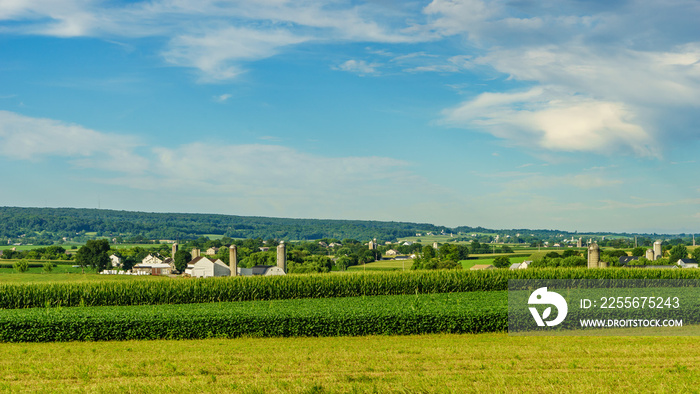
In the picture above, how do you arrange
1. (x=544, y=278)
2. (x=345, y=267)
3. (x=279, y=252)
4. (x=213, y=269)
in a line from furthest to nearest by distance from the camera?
1. (x=345, y=267)
2. (x=213, y=269)
3. (x=279, y=252)
4. (x=544, y=278)

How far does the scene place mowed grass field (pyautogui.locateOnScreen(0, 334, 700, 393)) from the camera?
45.8 ft

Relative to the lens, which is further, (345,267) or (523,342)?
(345,267)

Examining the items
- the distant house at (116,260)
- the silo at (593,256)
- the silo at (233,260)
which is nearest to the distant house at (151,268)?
the distant house at (116,260)

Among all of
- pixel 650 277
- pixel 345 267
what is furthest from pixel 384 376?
pixel 345 267

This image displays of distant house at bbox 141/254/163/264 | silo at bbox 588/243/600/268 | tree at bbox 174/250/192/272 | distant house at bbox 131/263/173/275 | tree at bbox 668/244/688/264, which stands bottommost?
distant house at bbox 131/263/173/275

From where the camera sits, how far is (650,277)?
4775cm

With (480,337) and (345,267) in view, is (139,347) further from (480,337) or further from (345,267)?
(345,267)

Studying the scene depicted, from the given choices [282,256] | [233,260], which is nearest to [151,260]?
[282,256]

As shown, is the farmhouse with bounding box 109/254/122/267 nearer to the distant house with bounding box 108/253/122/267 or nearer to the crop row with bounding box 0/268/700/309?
the distant house with bounding box 108/253/122/267

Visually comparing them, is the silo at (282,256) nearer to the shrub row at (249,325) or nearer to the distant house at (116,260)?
the shrub row at (249,325)

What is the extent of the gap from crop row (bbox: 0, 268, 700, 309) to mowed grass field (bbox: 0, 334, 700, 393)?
669 inches

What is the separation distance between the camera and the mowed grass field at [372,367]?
13969 mm

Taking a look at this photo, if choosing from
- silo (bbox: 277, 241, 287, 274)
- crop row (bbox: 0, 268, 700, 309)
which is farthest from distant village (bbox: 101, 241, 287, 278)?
crop row (bbox: 0, 268, 700, 309)

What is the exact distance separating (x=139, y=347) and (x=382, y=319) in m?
10.4
